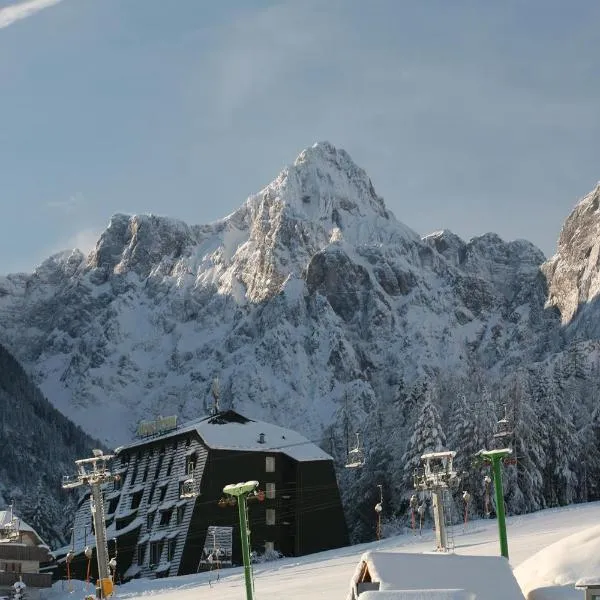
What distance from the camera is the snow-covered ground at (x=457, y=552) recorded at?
106ft

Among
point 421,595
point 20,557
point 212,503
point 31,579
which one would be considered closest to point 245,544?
point 421,595

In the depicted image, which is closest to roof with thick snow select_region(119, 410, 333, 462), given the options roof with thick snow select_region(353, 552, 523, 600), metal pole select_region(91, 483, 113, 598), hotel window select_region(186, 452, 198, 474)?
hotel window select_region(186, 452, 198, 474)

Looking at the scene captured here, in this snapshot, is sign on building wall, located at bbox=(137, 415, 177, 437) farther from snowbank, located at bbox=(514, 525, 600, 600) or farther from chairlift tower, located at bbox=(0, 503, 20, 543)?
snowbank, located at bbox=(514, 525, 600, 600)

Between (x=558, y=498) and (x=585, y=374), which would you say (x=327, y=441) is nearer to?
(x=585, y=374)

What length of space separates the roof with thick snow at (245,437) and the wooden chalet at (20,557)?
44.5ft

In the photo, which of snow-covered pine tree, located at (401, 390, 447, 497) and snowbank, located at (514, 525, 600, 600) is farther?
snow-covered pine tree, located at (401, 390, 447, 497)

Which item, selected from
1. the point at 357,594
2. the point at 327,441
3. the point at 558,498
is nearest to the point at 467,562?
the point at 357,594

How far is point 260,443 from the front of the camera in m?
91.9

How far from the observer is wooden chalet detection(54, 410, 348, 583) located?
85.1 m

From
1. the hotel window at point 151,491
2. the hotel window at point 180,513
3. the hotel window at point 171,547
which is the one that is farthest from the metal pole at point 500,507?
the hotel window at point 151,491

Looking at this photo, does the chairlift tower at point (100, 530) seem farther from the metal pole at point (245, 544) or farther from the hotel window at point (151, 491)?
the hotel window at point (151, 491)

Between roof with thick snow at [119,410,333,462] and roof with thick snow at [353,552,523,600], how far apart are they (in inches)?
2224

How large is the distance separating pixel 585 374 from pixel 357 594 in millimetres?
81304

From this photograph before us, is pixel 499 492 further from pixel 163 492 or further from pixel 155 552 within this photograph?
pixel 163 492
